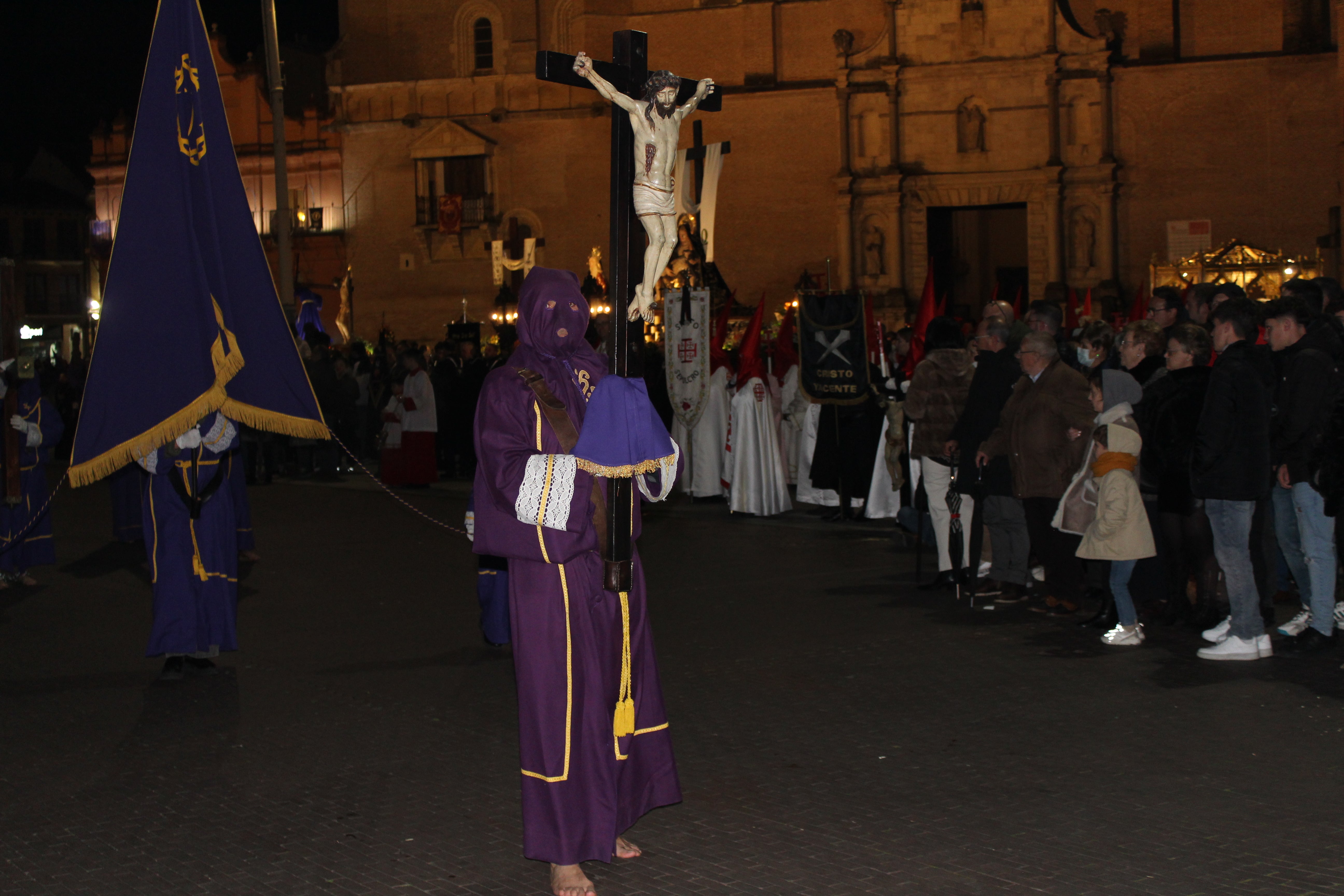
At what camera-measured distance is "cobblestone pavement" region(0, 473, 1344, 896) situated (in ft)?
16.2

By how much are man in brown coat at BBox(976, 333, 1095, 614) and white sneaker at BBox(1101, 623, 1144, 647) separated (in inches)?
31.5

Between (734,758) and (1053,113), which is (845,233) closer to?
(1053,113)

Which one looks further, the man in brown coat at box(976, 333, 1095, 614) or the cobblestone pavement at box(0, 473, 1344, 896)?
the man in brown coat at box(976, 333, 1095, 614)

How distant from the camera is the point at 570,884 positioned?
4.62 meters

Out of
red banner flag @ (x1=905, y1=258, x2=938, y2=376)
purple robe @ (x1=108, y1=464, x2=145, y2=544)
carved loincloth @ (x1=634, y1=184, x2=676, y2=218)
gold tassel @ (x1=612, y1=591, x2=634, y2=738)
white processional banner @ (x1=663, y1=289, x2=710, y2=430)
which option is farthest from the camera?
white processional banner @ (x1=663, y1=289, x2=710, y2=430)


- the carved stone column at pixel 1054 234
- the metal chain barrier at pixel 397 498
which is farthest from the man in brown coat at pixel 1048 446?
the carved stone column at pixel 1054 234

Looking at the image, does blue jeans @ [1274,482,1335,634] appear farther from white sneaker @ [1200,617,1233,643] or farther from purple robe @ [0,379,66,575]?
purple robe @ [0,379,66,575]

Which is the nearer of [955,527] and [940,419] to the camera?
[955,527]

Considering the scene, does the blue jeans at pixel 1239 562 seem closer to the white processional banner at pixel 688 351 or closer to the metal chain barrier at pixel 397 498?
the metal chain barrier at pixel 397 498

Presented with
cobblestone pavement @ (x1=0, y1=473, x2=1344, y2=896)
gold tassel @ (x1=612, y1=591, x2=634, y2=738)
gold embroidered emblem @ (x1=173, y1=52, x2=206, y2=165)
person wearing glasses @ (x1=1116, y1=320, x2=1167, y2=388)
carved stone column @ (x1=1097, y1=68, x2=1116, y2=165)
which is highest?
carved stone column @ (x1=1097, y1=68, x2=1116, y2=165)

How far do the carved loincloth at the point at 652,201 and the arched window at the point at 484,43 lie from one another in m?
36.7

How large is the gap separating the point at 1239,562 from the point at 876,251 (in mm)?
28595

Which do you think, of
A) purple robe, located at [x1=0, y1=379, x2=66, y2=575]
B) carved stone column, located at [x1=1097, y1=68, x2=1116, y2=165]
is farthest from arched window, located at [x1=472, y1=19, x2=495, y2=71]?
purple robe, located at [x1=0, y1=379, x2=66, y2=575]

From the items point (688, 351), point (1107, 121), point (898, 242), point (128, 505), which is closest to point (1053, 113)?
point (1107, 121)
